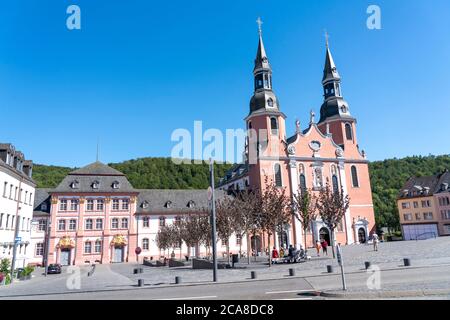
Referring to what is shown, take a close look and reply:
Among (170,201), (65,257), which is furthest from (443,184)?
(65,257)

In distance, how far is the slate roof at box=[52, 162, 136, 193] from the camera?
5038 cm

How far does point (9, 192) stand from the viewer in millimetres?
33656

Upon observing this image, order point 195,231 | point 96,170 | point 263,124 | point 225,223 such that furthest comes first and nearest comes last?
point 263,124 < point 96,170 < point 195,231 < point 225,223

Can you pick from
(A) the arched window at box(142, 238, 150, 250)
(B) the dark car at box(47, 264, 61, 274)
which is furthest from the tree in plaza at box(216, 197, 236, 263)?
(A) the arched window at box(142, 238, 150, 250)

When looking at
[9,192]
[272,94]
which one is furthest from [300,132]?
[9,192]

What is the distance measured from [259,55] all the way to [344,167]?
969 inches

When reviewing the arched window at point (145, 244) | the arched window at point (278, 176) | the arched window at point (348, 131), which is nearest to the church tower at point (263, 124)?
the arched window at point (278, 176)

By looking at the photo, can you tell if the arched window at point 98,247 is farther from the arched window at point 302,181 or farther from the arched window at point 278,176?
the arched window at point 302,181

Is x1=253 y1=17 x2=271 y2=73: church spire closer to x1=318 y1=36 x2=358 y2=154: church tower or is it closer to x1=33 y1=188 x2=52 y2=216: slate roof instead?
x1=318 y1=36 x2=358 y2=154: church tower

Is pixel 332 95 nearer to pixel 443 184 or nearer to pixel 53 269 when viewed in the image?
pixel 443 184

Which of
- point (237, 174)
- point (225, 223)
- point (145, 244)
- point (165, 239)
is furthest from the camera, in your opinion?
point (237, 174)

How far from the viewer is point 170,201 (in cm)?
5575

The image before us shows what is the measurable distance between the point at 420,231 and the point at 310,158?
33.1 m

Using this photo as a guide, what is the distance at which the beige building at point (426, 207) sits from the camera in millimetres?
64688
